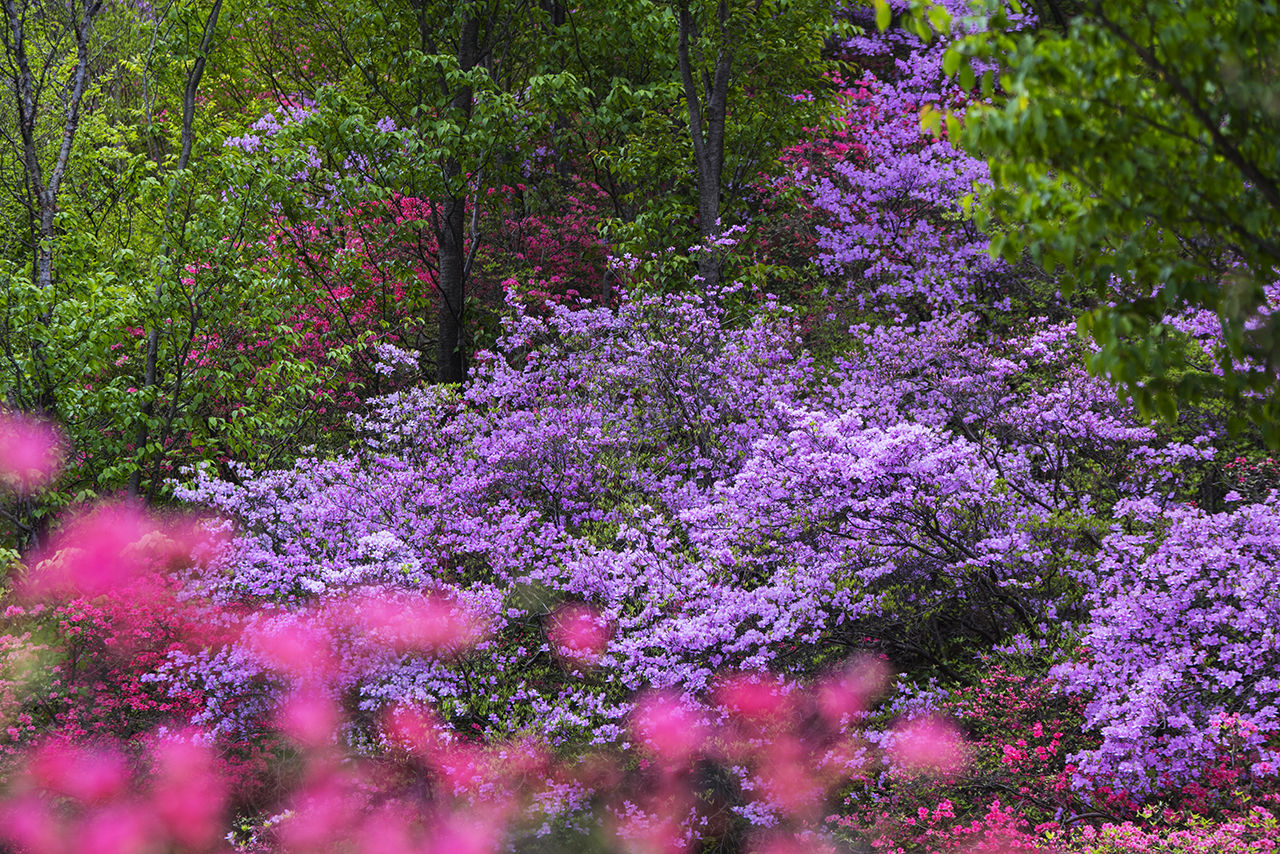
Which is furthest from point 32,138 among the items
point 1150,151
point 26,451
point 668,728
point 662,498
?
A: point 1150,151

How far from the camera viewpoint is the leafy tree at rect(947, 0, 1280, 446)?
2.77 m

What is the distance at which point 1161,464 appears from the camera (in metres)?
8.27

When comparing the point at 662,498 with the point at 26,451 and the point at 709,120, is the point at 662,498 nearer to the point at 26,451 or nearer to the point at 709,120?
the point at 26,451

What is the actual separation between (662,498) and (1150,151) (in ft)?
19.2

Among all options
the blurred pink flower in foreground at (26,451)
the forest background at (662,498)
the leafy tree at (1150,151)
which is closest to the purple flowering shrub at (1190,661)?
the forest background at (662,498)

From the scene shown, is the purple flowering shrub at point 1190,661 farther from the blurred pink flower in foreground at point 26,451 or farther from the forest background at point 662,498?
the blurred pink flower in foreground at point 26,451

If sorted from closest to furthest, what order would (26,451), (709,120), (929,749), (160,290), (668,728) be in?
(929,749)
(668,728)
(26,451)
(160,290)
(709,120)

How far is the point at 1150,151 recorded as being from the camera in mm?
2961

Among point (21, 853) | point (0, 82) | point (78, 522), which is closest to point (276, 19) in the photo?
point (0, 82)

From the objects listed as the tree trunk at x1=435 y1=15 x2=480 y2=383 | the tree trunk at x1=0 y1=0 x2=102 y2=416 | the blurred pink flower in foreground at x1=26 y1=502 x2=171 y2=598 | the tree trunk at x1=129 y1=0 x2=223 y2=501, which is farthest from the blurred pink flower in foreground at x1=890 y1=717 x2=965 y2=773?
the tree trunk at x1=435 y1=15 x2=480 y2=383

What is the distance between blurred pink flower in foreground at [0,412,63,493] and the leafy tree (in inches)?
337

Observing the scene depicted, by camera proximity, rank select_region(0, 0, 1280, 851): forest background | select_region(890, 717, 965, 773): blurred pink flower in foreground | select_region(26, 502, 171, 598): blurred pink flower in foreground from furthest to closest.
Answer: select_region(26, 502, 171, 598): blurred pink flower in foreground
select_region(890, 717, 965, 773): blurred pink flower in foreground
select_region(0, 0, 1280, 851): forest background

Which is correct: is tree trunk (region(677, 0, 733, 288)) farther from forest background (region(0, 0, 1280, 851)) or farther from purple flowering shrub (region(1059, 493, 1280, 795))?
purple flowering shrub (region(1059, 493, 1280, 795))

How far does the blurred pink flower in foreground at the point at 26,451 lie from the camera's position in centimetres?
841
